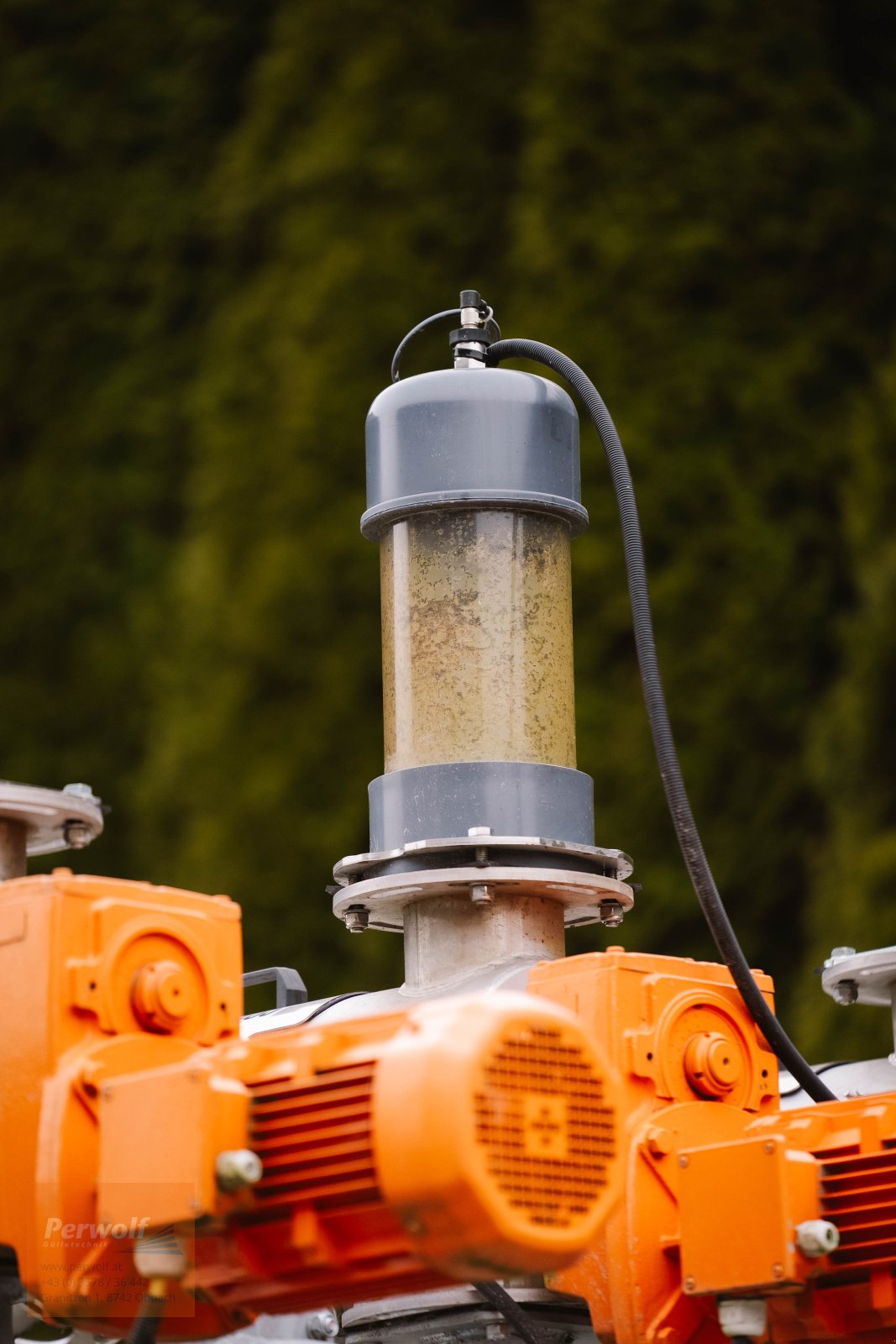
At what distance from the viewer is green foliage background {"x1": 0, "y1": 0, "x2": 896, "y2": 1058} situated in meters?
8.76

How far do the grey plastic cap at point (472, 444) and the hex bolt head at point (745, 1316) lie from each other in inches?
56.6

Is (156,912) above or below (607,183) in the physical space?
below

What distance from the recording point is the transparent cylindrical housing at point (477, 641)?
148 inches

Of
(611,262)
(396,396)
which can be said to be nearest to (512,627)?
(396,396)

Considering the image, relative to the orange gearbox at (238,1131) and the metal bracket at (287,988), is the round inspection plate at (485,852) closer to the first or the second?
the metal bracket at (287,988)

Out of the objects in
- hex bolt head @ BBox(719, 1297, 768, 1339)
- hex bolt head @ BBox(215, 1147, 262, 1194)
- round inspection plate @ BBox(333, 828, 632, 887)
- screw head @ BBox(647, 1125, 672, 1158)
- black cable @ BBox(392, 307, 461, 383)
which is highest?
black cable @ BBox(392, 307, 461, 383)

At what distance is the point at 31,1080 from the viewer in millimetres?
2793

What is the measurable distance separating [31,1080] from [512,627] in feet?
4.41

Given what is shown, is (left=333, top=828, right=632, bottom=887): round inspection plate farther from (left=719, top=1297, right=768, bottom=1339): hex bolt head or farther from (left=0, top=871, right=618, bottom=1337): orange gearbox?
(left=719, top=1297, right=768, bottom=1339): hex bolt head

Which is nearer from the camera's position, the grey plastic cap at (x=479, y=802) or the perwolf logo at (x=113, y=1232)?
the perwolf logo at (x=113, y=1232)

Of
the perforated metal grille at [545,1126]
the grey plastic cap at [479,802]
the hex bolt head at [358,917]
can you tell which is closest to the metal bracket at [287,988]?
the hex bolt head at [358,917]

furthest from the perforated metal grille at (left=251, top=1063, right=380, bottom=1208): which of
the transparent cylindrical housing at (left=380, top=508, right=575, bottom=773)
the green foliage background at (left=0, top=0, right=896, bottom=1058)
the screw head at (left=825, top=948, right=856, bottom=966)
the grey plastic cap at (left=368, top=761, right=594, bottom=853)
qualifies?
the green foliage background at (left=0, top=0, right=896, bottom=1058)

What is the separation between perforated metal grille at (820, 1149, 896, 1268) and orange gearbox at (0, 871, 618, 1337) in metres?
0.62

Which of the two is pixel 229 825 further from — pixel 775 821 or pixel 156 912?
pixel 156 912
